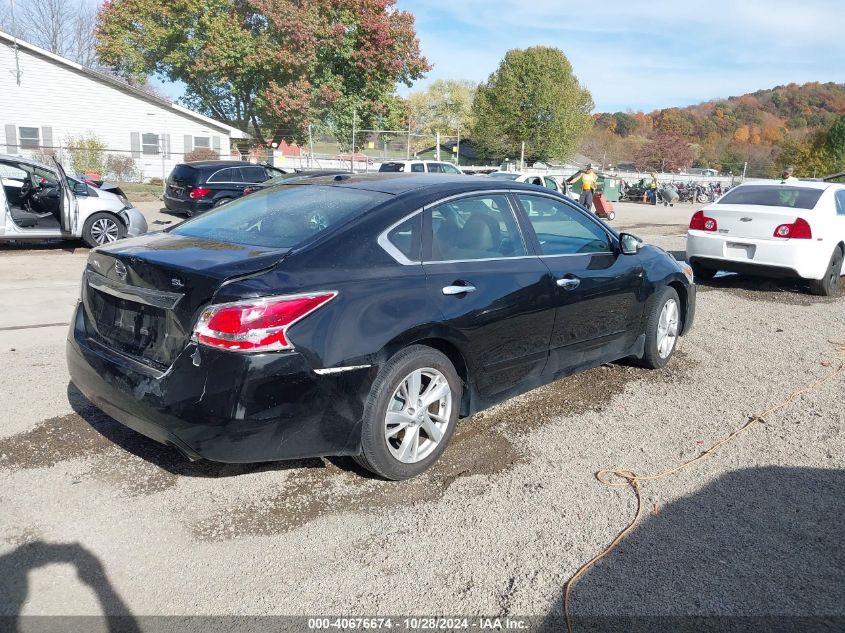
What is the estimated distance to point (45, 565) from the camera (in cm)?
290

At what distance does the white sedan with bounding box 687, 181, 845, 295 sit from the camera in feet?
29.3

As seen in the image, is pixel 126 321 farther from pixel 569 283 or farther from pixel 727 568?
pixel 727 568

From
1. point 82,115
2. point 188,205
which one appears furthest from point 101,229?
point 82,115

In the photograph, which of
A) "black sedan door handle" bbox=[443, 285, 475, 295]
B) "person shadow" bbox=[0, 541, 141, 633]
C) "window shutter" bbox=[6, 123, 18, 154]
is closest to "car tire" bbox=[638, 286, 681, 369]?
"black sedan door handle" bbox=[443, 285, 475, 295]

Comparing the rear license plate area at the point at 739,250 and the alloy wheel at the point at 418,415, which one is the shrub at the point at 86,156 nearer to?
the rear license plate area at the point at 739,250

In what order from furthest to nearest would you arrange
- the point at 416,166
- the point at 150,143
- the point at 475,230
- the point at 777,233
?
the point at 150,143
the point at 416,166
the point at 777,233
the point at 475,230

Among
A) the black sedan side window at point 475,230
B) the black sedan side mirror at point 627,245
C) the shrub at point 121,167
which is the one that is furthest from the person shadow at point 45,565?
the shrub at point 121,167

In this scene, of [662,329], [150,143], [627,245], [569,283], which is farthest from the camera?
[150,143]

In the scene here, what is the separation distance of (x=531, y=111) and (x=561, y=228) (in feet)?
201

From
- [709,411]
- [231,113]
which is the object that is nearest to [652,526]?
[709,411]

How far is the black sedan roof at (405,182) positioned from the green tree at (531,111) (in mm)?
59264

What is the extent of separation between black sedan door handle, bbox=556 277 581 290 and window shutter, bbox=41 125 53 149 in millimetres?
29771

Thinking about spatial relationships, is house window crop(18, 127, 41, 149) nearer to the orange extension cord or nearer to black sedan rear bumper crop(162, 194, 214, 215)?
black sedan rear bumper crop(162, 194, 214, 215)

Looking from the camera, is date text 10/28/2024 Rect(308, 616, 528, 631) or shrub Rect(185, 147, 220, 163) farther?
shrub Rect(185, 147, 220, 163)
